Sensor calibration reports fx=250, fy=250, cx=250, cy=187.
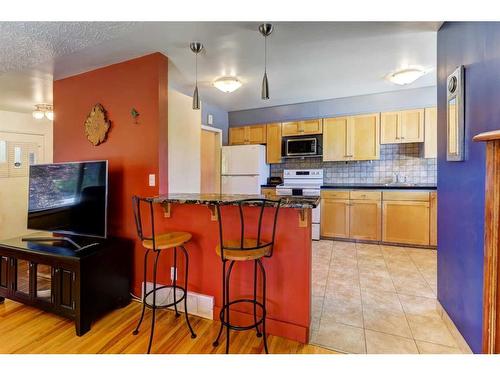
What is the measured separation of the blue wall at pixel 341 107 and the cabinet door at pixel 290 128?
15cm

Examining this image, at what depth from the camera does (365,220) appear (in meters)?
4.01

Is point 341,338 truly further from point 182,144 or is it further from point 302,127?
point 302,127

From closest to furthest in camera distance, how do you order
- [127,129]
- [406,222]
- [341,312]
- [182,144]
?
[341,312] < [127,129] < [182,144] < [406,222]

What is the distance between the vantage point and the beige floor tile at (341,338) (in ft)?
5.65

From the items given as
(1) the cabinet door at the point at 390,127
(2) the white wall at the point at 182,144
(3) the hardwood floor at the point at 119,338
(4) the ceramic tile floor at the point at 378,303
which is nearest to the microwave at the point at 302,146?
(1) the cabinet door at the point at 390,127

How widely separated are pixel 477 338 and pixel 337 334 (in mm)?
820

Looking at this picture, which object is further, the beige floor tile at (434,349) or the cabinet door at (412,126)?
the cabinet door at (412,126)

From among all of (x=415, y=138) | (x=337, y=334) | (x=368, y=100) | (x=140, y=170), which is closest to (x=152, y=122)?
(x=140, y=170)

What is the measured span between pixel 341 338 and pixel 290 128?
11.5ft

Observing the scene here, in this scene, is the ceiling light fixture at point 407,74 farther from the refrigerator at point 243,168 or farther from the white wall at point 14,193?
the white wall at point 14,193

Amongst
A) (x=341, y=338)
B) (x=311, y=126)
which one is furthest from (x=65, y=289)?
(x=311, y=126)

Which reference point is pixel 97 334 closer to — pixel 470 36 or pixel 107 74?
pixel 107 74

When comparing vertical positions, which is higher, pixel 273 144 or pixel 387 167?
pixel 273 144

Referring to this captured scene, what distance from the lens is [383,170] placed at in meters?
4.28
